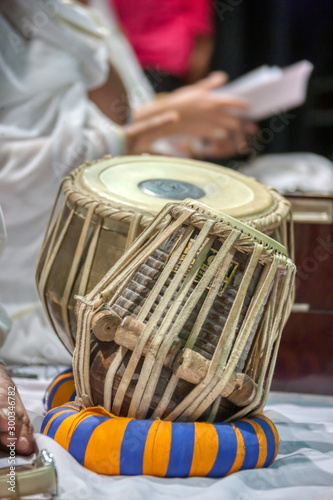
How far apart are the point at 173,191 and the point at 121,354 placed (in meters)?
0.39

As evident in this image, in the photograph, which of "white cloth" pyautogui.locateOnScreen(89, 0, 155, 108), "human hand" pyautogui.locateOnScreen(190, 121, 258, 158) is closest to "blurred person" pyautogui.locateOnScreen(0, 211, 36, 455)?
"white cloth" pyautogui.locateOnScreen(89, 0, 155, 108)

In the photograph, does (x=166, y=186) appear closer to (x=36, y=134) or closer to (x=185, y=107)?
(x=36, y=134)

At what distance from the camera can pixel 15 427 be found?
972 millimetres

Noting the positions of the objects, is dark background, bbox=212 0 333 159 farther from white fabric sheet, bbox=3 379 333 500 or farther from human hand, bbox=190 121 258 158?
white fabric sheet, bbox=3 379 333 500

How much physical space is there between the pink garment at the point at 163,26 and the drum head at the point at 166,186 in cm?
203

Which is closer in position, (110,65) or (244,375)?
(244,375)

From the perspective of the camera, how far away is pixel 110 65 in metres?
2.53

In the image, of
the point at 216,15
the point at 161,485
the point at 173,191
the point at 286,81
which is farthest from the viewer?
the point at 216,15

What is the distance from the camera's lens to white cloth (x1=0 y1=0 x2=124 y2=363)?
5.82 ft

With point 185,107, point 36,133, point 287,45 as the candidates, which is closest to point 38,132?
point 36,133

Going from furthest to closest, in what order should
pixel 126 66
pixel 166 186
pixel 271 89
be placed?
pixel 126 66, pixel 271 89, pixel 166 186

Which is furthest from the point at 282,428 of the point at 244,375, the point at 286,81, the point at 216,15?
the point at 216,15

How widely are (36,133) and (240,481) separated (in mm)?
1221

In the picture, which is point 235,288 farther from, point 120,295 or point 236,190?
point 236,190
